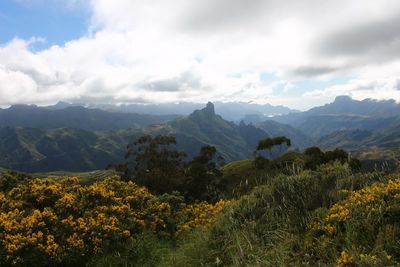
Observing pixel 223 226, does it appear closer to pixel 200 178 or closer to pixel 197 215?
pixel 197 215

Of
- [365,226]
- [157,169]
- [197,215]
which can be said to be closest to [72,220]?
[197,215]

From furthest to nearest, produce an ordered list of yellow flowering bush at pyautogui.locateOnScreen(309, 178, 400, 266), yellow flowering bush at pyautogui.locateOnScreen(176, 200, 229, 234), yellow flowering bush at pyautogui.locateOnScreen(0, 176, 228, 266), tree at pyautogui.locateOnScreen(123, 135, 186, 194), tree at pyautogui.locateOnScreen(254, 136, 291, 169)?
tree at pyautogui.locateOnScreen(254, 136, 291, 169) < tree at pyautogui.locateOnScreen(123, 135, 186, 194) < yellow flowering bush at pyautogui.locateOnScreen(176, 200, 229, 234) < yellow flowering bush at pyautogui.locateOnScreen(0, 176, 228, 266) < yellow flowering bush at pyautogui.locateOnScreen(309, 178, 400, 266)

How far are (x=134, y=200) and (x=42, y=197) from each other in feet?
11.0

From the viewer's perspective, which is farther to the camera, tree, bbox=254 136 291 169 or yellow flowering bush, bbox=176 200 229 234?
tree, bbox=254 136 291 169

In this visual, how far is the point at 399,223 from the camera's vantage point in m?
7.09

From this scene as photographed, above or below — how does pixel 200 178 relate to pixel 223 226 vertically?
below

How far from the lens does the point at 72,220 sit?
12320 mm

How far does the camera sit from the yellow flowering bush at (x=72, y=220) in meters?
10.1

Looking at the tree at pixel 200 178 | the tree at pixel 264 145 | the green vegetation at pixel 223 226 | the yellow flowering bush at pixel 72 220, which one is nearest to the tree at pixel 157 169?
the tree at pixel 200 178

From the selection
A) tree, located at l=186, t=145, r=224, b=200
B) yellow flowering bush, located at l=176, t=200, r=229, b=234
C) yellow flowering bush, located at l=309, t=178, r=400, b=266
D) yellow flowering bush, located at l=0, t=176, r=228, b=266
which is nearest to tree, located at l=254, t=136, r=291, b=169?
tree, located at l=186, t=145, r=224, b=200

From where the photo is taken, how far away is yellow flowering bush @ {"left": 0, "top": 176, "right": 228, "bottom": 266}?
10.1m

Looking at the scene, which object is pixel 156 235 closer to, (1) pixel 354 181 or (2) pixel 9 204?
(2) pixel 9 204

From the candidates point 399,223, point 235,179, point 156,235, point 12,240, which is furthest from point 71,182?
point 235,179

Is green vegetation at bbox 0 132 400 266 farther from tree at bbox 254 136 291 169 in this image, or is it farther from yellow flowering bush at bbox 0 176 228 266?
tree at bbox 254 136 291 169
